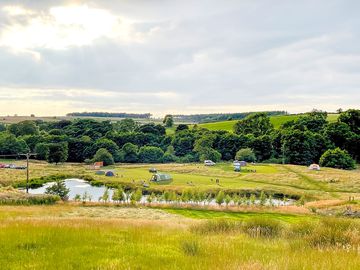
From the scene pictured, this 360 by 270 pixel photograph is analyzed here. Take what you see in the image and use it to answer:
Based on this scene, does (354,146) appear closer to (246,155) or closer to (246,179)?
(246,155)

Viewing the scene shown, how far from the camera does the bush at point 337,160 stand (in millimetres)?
106312

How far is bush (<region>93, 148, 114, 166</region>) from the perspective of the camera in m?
124

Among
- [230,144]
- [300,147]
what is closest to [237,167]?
[300,147]

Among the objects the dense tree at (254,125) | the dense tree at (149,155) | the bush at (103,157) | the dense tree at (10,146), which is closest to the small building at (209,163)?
the dense tree at (149,155)

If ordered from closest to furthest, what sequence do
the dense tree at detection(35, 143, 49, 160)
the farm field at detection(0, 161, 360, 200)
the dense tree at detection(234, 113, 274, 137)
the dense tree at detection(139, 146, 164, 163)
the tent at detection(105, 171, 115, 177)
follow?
the farm field at detection(0, 161, 360, 200) → the tent at detection(105, 171, 115, 177) → the dense tree at detection(35, 143, 49, 160) → the dense tree at detection(139, 146, 164, 163) → the dense tree at detection(234, 113, 274, 137)

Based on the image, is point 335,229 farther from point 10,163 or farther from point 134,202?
point 10,163

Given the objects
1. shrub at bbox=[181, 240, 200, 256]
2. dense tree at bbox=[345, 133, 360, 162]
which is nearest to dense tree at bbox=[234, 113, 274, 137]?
dense tree at bbox=[345, 133, 360, 162]

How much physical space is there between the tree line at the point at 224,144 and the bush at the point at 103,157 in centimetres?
32

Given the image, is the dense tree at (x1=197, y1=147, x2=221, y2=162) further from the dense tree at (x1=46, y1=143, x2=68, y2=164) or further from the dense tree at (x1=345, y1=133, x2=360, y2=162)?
the dense tree at (x1=46, y1=143, x2=68, y2=164)

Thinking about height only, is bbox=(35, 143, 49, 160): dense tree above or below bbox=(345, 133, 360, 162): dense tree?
below

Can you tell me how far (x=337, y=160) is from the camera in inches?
4203

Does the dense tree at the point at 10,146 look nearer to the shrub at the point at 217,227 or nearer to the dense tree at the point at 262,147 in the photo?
the dense tree at the point at 262,147

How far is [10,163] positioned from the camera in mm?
119562

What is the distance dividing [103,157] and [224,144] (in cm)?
4144
